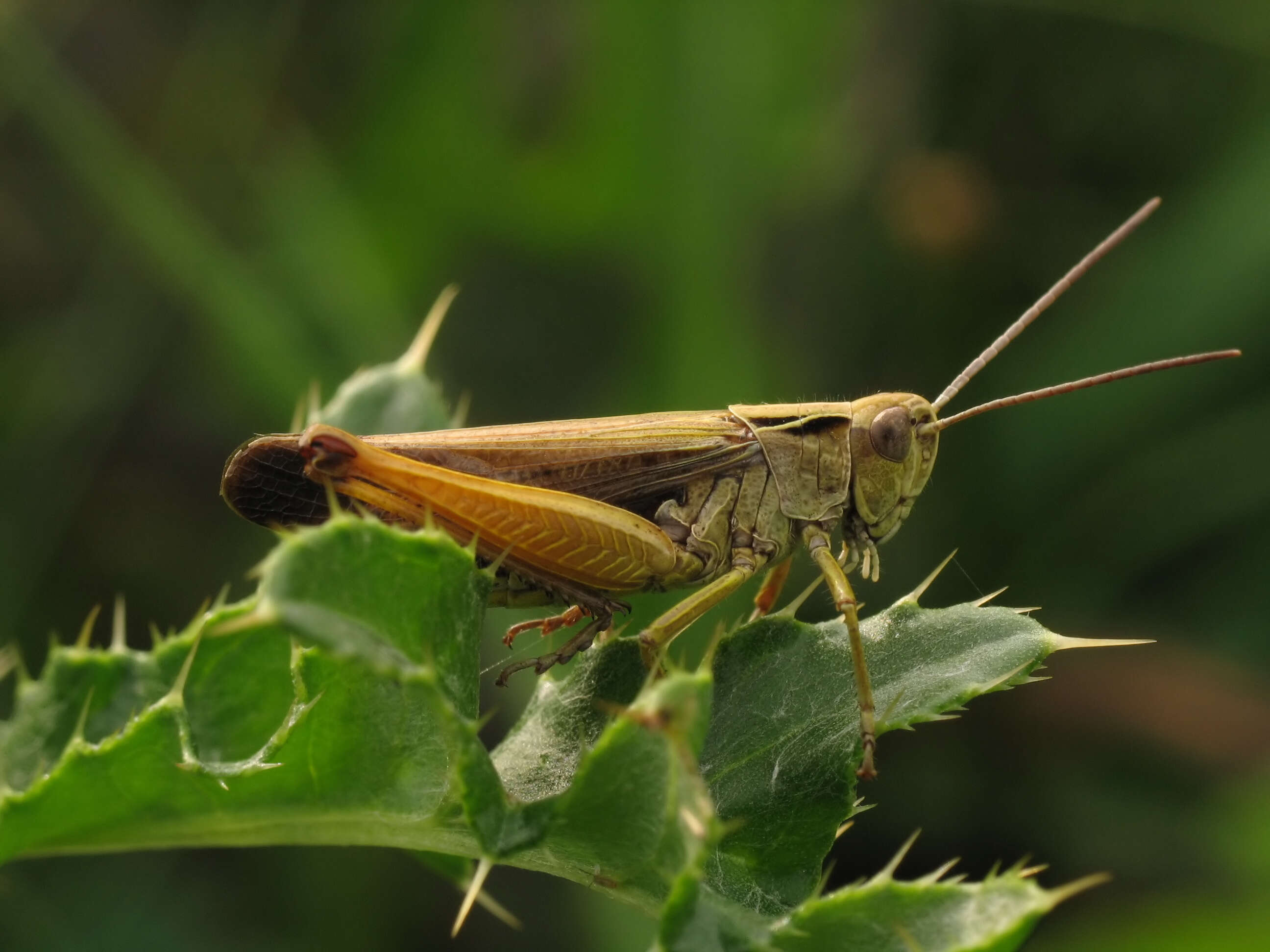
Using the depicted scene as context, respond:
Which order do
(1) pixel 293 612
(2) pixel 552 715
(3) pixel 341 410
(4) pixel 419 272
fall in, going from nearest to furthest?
1. (1) pixel 293 612
2. (2) pixel 552 715
3. (3) pixel 341 410
4. (4) pixel 419 272

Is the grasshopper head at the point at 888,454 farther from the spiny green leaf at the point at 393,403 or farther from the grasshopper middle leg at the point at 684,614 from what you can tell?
the spiny green leaf at the point at 393,403

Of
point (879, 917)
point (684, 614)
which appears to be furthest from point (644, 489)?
point (879, 917)

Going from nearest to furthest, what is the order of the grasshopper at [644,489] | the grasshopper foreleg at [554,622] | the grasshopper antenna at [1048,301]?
1. the grasshopper at [644,489]
2. the grasshopper foreleg at [554,622]
3. the grasshopper antenna at [1048,301]

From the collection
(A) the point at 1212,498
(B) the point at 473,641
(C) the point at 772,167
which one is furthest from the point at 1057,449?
(B) the point at 473,641

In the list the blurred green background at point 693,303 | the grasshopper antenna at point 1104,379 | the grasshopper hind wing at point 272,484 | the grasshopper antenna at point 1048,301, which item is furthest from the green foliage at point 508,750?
the blurred green background at point 693,303

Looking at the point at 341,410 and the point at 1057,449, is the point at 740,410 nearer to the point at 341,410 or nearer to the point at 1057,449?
the point at 341,410

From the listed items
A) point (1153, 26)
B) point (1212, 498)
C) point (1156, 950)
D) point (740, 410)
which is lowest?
point (1156, 950)

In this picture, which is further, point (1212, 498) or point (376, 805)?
point (1212, 498)
